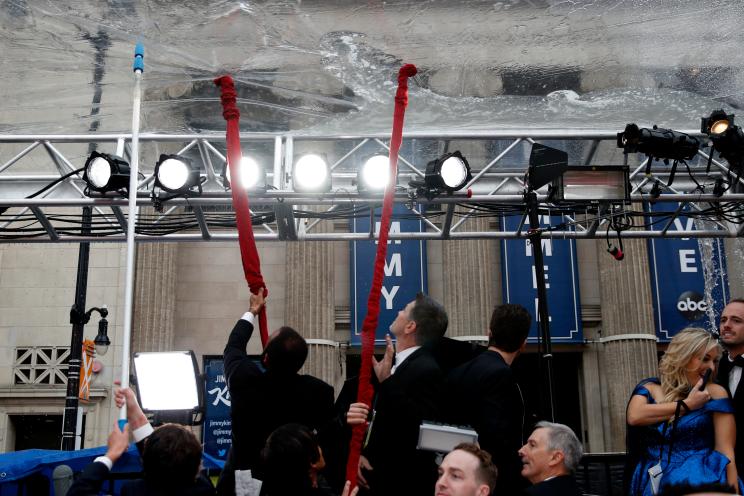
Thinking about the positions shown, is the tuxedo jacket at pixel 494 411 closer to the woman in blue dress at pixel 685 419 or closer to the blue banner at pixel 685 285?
the woman in blue dress at pixel 685 419

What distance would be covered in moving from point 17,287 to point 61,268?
919 mm

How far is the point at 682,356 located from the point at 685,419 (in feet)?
1.07

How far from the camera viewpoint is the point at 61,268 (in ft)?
56.3

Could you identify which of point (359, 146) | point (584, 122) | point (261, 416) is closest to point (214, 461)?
point (359, 146)

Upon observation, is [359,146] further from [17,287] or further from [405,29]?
[17,287]

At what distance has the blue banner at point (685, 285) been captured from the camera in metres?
17.1

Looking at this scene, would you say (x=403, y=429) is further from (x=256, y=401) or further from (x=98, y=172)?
(x=98, y=172)

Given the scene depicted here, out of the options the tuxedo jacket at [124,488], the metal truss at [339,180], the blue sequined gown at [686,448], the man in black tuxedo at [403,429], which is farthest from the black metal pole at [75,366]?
the blue sequined gown at [686,448]

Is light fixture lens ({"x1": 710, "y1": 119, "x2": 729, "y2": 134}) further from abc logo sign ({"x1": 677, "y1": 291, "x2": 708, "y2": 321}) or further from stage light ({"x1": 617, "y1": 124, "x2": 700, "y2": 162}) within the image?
abc logo sign ({"x1": 677, "y1": 291, "x2": 708, "y2": 321})

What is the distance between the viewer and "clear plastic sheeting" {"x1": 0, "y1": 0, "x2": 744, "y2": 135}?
20.7 ft

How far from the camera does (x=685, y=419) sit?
14.9ft

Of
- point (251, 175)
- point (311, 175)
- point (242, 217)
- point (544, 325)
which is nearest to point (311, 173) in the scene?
point (311, 175)

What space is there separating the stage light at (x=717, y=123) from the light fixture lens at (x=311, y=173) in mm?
3279

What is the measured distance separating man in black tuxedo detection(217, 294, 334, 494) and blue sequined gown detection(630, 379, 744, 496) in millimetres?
1772
